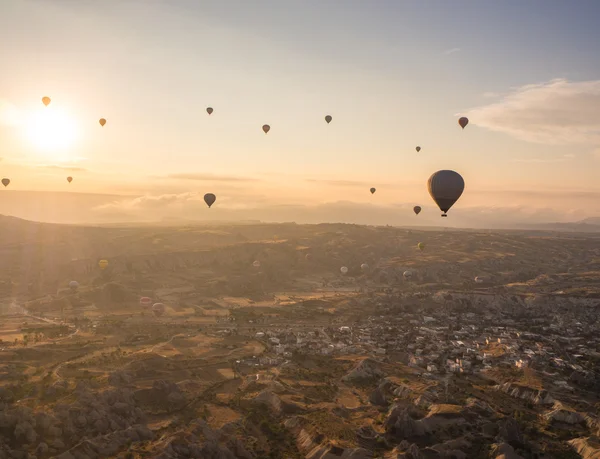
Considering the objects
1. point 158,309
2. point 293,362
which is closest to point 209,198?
point 158,309

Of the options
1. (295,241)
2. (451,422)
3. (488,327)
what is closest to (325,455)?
(451,422)

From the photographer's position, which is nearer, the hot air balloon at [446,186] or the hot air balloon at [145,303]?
the hot air balloon at [446,186]

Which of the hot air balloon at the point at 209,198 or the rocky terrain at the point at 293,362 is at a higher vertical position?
the hot air balloon at the point at 209,198

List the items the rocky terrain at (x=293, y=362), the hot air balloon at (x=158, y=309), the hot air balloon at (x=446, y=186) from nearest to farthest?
the rocky terrain at (x=293, y=362)
the hot air balloon at (x=446, y=186)
the hot air balloon at (x=158, y=309)

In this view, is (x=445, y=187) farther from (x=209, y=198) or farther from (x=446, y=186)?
(x=209, y=198)

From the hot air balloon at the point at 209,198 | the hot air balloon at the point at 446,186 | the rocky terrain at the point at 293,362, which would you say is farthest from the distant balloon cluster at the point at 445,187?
the hot air balloon at the point at 209,198

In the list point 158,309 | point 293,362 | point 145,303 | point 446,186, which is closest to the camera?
point 293,362

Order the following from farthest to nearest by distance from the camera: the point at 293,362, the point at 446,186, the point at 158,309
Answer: the point at 158,309
the point at 446,186
the point at 293,362

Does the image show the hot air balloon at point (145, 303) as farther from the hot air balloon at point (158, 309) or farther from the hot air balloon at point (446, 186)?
the hot air balloon at point (446, 186)

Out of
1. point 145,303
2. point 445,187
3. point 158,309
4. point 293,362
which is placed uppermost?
point 445,187

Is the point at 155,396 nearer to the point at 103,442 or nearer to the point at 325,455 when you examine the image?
the point at 103,442
